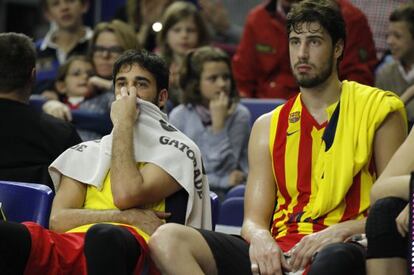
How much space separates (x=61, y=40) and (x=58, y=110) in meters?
1.57

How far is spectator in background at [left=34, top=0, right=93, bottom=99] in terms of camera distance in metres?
7.91

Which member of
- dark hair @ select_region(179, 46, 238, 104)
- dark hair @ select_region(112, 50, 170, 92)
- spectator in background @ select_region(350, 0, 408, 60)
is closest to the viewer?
dark hair @ select_region(112, 50, 170, 92)

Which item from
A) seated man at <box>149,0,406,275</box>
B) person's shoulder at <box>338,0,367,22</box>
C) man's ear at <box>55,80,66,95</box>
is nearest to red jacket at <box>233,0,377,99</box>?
person's shoulder at <box>338,0,367,22</box>

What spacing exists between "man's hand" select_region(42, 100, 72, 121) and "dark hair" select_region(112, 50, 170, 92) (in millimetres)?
1755

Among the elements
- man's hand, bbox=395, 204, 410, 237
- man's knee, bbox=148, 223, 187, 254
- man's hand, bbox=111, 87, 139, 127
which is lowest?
man's knee, bbox=148, 223, 187, 254

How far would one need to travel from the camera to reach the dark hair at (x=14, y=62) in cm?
512

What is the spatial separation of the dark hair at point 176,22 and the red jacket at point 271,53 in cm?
28

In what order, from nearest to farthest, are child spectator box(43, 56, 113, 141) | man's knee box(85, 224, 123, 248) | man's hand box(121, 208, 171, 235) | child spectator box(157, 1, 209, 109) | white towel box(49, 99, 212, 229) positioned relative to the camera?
man's knee box(85, 224, 123, 248) < man's hand box(121, 208, 171, 235) < white towel box(49, 99, 212, 229) < child spectator box(43, 56, 113, 141) < child spectator box(157, 1, 209, 109)

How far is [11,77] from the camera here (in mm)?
5121

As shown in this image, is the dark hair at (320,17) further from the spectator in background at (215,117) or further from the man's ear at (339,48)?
the spectator in background at (215,117)

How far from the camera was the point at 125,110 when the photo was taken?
4645 millimetres

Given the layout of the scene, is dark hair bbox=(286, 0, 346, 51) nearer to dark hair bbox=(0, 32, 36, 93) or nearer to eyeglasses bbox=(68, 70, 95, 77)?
dark hair bbox=(0, 32, 36, 93)

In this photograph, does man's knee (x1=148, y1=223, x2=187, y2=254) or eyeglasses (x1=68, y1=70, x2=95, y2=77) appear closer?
man's knee (x1=148, y1=223, x2=187, y2=254)

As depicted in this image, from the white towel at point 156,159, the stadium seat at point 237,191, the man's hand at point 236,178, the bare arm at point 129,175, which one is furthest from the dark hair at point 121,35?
the bare arm at point 129,175
